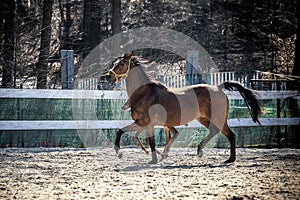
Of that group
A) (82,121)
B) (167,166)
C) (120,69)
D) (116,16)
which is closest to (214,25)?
(116,16)

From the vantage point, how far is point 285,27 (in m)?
24.5

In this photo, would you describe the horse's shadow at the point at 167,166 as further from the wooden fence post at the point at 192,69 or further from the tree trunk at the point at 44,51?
the tree trunk at the point at 44,51

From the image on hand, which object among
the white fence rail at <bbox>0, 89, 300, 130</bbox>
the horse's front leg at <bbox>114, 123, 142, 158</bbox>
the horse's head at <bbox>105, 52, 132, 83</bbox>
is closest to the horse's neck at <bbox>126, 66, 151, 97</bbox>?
the horse's head at <bbox>105, 52, 132, 83</bbox>

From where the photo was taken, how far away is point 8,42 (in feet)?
51.2

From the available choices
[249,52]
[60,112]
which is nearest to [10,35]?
[60,112]

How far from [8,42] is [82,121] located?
4513mm

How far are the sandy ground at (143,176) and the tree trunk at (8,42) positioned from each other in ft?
13.6

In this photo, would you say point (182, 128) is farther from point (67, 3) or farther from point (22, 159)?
point (67, 3)

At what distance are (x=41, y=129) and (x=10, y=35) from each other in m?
4.75

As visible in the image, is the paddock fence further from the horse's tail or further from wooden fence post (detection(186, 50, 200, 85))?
the horse's tail

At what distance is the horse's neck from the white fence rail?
9.51 feet

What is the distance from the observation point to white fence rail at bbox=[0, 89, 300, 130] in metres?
12.0

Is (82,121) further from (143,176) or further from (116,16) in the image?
(116,16)

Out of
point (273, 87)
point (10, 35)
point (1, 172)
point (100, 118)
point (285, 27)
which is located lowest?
point (1, 172)
